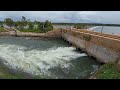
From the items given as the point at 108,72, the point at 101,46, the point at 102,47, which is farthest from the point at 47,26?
the point at 108,72

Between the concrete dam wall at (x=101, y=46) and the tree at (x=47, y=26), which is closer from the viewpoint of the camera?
the concrete dam wall at (x=101, y=46)

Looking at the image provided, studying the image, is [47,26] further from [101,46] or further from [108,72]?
[108,72]

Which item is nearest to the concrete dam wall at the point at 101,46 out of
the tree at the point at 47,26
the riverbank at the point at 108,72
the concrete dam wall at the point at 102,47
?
the concrete dam wall at the point at 102,47

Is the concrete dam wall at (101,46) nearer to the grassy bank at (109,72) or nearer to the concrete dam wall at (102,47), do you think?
the concrete dam wall at (102,47)

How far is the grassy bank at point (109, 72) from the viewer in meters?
8.11

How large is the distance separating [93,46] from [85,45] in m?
2.26

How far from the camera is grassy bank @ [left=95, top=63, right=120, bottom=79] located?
811 cm

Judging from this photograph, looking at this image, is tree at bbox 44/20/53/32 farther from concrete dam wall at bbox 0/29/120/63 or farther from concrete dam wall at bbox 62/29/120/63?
concrete dam wall at bbox 62/29/120/63

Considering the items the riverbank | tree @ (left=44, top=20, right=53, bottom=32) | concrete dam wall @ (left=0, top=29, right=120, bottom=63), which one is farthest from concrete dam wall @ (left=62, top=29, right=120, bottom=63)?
tree @ (left=44, top=20, right=53, bottom=32)

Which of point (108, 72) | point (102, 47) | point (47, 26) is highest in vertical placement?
point (102, 47)

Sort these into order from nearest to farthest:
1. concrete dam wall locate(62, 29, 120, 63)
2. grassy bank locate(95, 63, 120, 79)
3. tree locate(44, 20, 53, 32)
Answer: grassy bank locate(95, 63, 120, 79) → concrete dam wall locate(62, 29, 120, 63) → tree locate(44, 20, 53, 32)

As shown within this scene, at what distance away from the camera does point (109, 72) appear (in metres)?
8.77

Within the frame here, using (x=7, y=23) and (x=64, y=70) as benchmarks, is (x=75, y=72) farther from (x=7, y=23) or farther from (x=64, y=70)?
(x=7, y=23)
